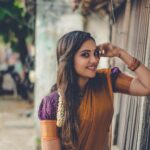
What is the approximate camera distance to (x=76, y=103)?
3098mm

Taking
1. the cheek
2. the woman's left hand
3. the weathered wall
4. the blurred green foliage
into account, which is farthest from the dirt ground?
the cheek

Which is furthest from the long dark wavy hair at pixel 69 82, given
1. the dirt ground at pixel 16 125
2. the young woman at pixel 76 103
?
the dirt ground at pixel 16 125

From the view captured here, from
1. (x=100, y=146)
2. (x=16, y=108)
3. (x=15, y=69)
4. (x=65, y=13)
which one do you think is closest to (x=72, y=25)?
(x=65, y=13)

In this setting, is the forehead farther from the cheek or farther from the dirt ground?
the dirt ground

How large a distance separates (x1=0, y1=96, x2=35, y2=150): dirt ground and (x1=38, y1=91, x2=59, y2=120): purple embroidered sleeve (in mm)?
6104

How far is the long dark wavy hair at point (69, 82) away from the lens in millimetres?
3029

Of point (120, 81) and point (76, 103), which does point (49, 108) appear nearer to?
point (76, 103)

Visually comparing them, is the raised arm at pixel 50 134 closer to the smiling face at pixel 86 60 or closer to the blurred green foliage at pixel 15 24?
the smiling face at pixel 86 60

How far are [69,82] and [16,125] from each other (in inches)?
338

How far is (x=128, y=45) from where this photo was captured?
505 cm

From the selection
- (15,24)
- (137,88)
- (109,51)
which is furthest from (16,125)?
(137,88)

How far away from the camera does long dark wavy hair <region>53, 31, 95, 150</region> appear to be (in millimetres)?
3029

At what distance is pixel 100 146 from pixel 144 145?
2.41 feet

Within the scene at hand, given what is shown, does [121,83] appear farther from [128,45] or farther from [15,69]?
[15,69]
